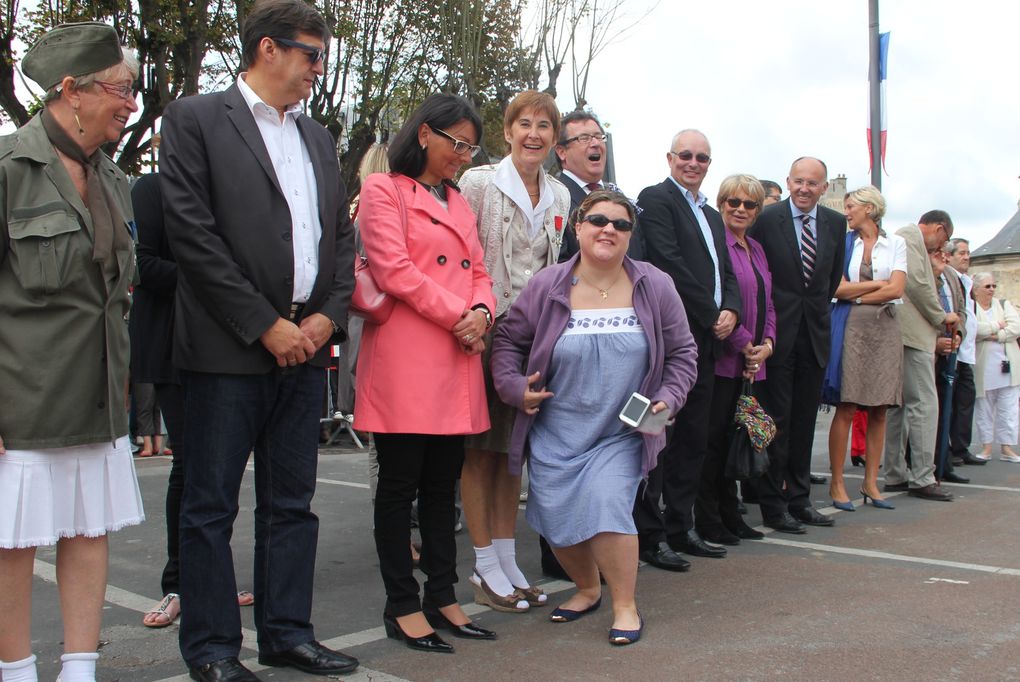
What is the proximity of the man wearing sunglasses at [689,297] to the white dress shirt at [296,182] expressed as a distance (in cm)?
247

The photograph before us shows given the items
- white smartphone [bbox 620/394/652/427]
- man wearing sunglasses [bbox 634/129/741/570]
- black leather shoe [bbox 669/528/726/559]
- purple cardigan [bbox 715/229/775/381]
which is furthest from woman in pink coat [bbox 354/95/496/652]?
purple cardigan [bbox 715/229/775/381]

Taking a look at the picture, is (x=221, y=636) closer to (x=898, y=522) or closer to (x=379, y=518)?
(x=379, y=518)

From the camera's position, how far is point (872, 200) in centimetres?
735

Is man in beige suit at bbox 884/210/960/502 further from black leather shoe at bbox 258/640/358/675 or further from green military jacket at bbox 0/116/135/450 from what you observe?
green military jacket at bbox 0/116/135/450

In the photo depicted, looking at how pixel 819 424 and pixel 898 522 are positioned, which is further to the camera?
pixel 819 424

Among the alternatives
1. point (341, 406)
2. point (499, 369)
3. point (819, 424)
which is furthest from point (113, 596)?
point (819, 424)

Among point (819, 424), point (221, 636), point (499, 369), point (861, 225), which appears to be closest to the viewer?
point (221, 636)

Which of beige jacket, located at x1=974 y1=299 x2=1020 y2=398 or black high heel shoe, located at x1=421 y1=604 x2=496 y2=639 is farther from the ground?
beige jacket, located at x1=974 y1=299 x2=1020 y2=398

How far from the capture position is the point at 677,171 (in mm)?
5805

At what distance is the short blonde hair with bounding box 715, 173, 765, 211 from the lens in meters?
6.17

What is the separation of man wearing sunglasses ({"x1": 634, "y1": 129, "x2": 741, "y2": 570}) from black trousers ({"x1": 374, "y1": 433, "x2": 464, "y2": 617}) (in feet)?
5.16

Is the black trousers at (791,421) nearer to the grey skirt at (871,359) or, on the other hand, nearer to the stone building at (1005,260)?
the grey skirt at (871,359)

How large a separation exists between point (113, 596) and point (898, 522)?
16.3 feet

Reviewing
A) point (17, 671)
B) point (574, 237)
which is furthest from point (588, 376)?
point (17, 671)
